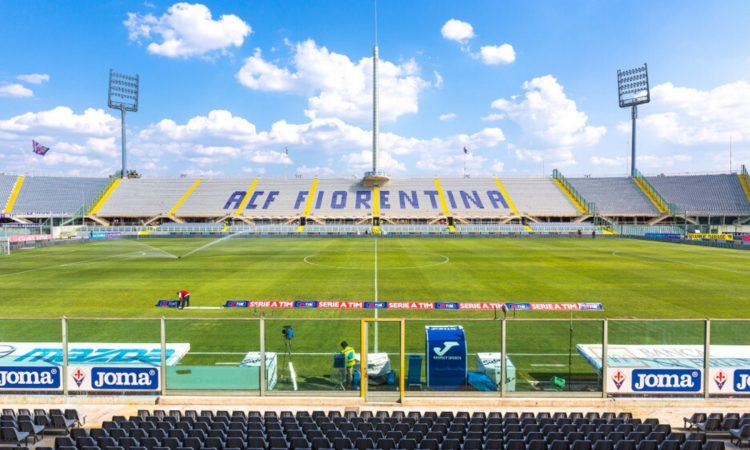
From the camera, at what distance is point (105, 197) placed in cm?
9069

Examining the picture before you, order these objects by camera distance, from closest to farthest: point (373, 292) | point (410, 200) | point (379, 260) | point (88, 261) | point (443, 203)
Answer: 1. point (373, 292)
2. point (379, 260)
3. point (88, 261)
4. point (443, 203)
5. point (410, 200)

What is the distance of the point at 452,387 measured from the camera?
11461 mm

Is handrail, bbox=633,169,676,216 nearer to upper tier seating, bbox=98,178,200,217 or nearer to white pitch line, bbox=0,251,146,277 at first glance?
white pitch line, bbox=0,251,146,277

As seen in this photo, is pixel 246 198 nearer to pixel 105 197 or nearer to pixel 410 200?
pixel 105 197

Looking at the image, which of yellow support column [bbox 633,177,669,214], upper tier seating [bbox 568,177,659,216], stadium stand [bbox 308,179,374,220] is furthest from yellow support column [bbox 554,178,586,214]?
stadium stand [bbox 308,179,374,220]

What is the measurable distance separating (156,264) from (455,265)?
25.1 metres

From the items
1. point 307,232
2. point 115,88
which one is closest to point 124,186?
point 115,88

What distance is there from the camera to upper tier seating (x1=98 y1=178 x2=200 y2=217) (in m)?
→ 85.9

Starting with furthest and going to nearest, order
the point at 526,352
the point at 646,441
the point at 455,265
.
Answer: the point at 455,265 < the point at 526,352 < the point at 646,441

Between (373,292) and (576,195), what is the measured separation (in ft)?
246

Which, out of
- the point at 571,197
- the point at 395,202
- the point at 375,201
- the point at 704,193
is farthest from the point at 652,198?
the point at 375,201

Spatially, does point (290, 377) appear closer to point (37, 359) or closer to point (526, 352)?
point (37, 359)

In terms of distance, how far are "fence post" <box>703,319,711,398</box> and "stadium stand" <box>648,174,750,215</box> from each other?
82706 millimetres

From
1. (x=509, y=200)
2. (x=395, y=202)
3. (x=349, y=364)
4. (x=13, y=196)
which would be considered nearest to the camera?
(x=349, y=364)
